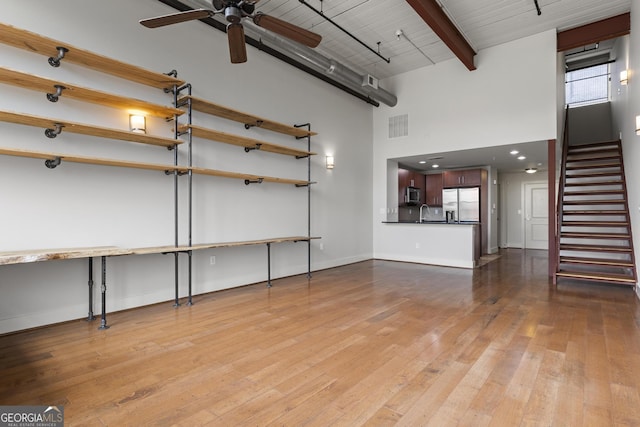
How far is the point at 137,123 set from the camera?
3.67 m

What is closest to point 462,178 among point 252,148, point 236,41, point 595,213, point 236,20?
point 595,213

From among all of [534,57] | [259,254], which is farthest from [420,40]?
[259,254]

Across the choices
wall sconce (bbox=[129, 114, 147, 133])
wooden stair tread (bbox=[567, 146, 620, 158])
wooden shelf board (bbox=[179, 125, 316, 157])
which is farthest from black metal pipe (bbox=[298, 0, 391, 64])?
wooden stair tread (bbox=[567, 146, 620, 158])

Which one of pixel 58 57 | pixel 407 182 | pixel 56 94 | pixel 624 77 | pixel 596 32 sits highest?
pixel 596 32

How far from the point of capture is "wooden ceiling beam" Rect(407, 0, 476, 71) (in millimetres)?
4469

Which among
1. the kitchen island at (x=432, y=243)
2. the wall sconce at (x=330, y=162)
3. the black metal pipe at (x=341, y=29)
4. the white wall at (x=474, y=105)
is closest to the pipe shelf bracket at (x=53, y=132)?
the black metal pipe at (x=341, y=29)

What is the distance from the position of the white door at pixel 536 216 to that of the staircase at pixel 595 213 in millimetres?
2781

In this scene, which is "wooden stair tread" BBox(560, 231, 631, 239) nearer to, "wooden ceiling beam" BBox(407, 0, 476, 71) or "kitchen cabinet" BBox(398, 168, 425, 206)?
"wooden ceiling beam" BBox(407, 0, 476, 71)

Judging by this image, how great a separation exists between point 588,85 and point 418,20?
650cm

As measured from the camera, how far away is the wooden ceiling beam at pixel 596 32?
5230mm

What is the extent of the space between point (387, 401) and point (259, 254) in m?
3.60

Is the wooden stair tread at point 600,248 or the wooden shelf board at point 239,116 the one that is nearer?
the wooden shelf board at point 239,116

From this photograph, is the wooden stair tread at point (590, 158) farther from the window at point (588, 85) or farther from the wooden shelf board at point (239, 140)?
the wooden shelf board at point (239, 140)

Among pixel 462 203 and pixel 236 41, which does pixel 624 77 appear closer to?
pixel 462 203
